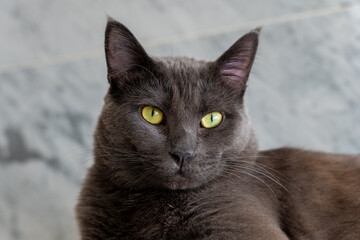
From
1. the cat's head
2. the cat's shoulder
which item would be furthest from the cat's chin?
the cat's shoulder

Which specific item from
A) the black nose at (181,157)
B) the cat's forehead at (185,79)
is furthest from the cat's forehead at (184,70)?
the black nose at (181,157)

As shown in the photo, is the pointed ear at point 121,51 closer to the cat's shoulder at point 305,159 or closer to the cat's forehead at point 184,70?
the cat's forehead at point 184,70

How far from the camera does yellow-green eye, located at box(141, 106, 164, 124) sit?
51.3 inches

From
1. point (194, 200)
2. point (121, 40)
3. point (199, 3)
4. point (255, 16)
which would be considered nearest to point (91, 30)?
point (199, 3)

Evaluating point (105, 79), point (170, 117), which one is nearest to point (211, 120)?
point (170, 117)

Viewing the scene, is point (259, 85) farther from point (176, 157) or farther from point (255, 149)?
point (176, 157)

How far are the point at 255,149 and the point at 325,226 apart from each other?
313mm

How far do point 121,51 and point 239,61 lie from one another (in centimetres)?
36

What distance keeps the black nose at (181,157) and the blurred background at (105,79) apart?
797 millimetres

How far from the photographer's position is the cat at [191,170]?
4.10 feet

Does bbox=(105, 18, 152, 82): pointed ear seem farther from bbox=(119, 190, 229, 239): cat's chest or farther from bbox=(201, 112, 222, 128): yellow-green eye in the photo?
bbox=(119, 190, 229, 239): cat's chest

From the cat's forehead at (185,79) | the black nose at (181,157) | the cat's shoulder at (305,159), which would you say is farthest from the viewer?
the cat's shoulder at (305,159)

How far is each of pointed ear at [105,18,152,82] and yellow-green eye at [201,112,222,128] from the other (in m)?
0.24

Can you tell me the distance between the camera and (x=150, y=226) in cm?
127
